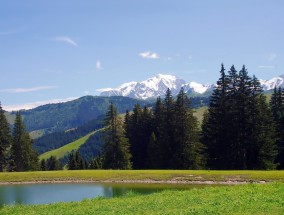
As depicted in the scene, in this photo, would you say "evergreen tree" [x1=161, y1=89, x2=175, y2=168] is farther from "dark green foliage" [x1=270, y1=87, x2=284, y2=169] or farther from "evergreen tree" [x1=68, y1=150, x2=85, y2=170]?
"evergreen tree" [x1=68, y1=150, x2=85, y2=170]

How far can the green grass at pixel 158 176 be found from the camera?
176ft

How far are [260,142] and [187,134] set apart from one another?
14663mm

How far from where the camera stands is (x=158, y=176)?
2343 inches

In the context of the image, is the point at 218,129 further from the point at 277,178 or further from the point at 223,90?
the point at 277,178

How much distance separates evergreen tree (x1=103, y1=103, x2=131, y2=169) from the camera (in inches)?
3265

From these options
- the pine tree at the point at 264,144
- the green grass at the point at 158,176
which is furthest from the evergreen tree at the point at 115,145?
the pine tree at the point at 264,144

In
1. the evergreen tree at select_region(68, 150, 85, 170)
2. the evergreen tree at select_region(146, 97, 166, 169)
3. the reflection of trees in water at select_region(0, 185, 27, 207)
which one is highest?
the evergreen tree at select_region(146, 97, 166, 169)

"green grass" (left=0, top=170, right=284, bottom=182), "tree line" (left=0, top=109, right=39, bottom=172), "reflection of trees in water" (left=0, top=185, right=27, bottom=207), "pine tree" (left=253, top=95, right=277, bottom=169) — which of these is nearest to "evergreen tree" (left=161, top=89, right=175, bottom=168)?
"green grass" (left=0, top=170, right=284, bottom=182)

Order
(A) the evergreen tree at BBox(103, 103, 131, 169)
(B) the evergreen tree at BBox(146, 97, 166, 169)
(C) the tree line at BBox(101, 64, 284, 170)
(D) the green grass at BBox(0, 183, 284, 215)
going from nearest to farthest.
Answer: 1. (D) the green grass at BBox(0, 183, 284, 215)
2. (C) the tree line at BBox(101, 64, 284, 170)
3. (B) the evergreen tree at BBox(146, 97, 166, 169)
4. (A) the evergreen tree at BBox(103, 103, 131, 169)

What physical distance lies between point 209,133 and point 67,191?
35287 mm

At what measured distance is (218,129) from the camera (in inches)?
2904

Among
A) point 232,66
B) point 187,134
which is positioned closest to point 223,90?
point 232,66

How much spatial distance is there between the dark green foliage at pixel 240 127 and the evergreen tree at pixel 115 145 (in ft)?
61.4

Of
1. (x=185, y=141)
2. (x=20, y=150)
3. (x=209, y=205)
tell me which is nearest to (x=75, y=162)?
(x=20, y=150)
